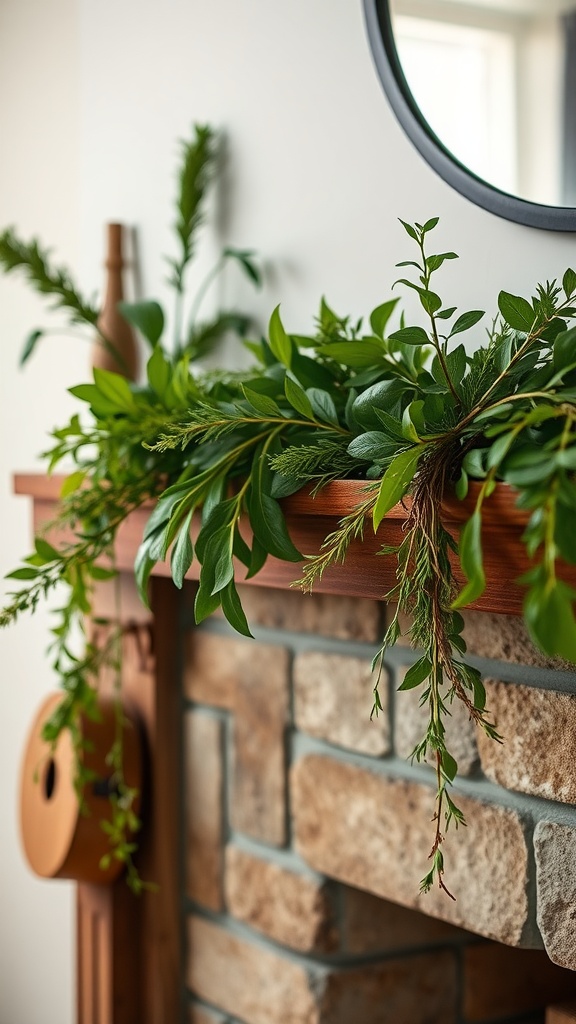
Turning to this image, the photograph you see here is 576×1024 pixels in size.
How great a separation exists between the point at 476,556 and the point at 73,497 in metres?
0.61

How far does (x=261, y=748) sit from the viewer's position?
1.25 meters

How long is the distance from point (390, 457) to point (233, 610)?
154 mm

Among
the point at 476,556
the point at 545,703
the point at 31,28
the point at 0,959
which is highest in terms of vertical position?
the point at 31,28

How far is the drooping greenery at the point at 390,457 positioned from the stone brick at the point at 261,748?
Answer: 0.24 metres

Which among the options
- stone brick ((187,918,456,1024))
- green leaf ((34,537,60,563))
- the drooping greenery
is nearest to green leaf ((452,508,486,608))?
the drooping greenery

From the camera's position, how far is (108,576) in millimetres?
1166

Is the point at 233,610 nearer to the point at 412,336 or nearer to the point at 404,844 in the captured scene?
the point at 412,336

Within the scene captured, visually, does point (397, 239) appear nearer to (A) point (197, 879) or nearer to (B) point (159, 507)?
(B) point (159, 507)

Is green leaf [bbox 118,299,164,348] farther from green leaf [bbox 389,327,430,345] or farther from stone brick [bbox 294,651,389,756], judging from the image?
green leaf [bbox 389,327,430,345]

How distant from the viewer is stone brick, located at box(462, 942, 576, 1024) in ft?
4.05

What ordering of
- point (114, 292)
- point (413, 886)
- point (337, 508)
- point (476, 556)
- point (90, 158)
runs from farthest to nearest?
point (90, 158)
point (114, 292)
point (413, 886)
point (337, 508)
point (476, 556)

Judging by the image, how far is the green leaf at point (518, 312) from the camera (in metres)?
0.73

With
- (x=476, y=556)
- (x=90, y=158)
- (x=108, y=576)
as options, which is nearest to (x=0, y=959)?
(x=108, y=576)

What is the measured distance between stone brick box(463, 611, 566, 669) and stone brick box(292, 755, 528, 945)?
137 mm
